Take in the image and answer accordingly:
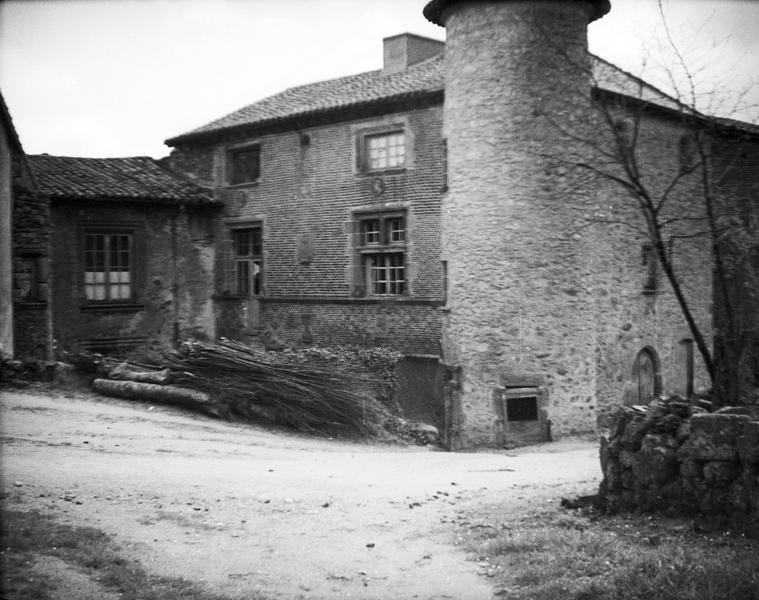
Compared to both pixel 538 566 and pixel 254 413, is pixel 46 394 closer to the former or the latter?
pixel 254 413

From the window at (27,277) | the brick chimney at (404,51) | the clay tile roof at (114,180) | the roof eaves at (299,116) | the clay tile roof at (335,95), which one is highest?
the brick chimney at (404,51)

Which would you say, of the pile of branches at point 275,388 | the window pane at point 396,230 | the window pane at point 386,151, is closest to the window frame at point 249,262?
the window pane at point 386,151

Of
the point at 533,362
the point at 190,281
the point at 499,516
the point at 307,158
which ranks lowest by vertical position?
the point at 499,516

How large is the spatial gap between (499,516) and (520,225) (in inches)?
344

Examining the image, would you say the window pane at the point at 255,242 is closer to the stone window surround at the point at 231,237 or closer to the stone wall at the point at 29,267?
the stone window surround at the point at 231,237

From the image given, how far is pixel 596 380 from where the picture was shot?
1761cm

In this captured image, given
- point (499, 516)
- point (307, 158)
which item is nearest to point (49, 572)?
point (499, 516)

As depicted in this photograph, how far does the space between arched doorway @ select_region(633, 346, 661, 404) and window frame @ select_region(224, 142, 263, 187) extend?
444 inches

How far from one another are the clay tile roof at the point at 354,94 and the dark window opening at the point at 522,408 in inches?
264

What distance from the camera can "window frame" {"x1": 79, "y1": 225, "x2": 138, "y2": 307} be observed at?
71.7 feet

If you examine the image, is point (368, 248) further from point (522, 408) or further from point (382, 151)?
point (522, 408)

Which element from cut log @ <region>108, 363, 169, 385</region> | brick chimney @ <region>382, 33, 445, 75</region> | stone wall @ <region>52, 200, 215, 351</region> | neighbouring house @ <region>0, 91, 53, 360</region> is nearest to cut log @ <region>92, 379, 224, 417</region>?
cut log @ <region>108, 363, 169, 385</region>

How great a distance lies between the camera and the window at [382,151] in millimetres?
19875

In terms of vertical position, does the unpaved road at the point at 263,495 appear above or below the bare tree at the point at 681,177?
below
